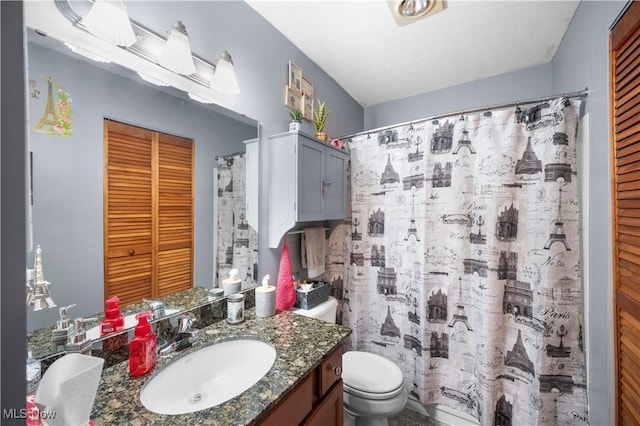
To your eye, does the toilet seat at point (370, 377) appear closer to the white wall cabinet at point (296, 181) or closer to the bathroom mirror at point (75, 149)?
the white wall cabinet at point (296, 181)

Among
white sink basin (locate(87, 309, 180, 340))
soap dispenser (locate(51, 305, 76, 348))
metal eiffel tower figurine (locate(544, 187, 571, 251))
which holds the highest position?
metal eiffel tower figurine (locate(544, 187, 571, 251))

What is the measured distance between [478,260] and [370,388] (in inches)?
38.4

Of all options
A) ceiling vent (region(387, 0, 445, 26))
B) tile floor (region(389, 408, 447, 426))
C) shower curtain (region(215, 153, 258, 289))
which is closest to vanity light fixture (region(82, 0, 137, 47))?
shower curtain (region(215, 153, 258, 289))

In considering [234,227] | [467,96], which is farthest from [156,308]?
[467,96]

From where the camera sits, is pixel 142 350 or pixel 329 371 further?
pixel 329 371

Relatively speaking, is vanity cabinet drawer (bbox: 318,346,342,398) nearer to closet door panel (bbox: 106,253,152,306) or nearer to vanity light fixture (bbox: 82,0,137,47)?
closet door panel (bbox: 106,253,152,306)

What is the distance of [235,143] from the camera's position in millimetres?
1313

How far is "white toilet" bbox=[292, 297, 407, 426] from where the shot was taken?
51.3 inches

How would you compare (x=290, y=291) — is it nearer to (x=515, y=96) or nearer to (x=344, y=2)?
(x=344, y=2)

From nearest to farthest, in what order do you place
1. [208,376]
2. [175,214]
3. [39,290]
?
[39,290], [208,376], [175,214]

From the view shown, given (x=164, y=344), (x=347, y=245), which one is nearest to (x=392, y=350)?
(x=347, y=245)

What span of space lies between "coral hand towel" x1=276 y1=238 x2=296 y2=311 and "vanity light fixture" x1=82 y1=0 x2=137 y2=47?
1.16 metres

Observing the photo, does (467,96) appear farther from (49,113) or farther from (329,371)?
(49,113)

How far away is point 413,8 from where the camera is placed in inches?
56.3
